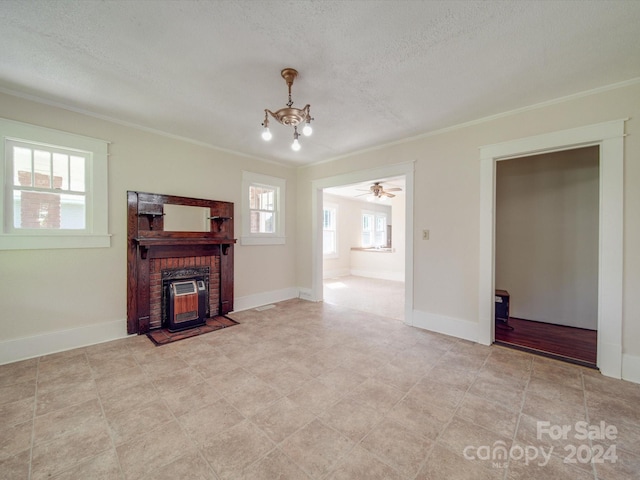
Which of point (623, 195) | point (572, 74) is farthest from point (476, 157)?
point (623, 195)

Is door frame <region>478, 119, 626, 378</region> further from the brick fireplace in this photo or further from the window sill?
the window sill

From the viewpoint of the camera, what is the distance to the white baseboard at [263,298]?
14.8ft

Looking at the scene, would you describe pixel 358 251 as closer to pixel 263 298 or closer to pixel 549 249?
pixel 263 298

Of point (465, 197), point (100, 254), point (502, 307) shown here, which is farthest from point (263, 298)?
point (502, 307)

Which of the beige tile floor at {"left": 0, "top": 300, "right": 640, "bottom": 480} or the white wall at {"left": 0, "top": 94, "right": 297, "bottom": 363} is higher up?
the white wall at {"left": 0, "top": 94, "right": 297, "bottom": 363}

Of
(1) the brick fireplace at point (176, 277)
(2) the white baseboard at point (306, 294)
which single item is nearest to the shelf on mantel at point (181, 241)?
(1) the brick fireplace at point (176, 277)

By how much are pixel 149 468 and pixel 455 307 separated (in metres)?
3.39

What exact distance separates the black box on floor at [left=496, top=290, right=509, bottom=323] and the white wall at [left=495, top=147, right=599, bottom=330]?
2.39 feet

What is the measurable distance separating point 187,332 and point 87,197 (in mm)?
2054

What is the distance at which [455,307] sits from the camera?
3.40m

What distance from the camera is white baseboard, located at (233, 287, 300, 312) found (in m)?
4.50

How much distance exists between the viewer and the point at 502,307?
3672 mm

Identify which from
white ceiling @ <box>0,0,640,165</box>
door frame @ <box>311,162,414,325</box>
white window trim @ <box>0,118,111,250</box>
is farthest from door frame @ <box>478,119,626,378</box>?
white window trim @ <box>0,118,111,250</box>

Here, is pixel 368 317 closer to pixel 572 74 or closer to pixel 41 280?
pixel 572 74
